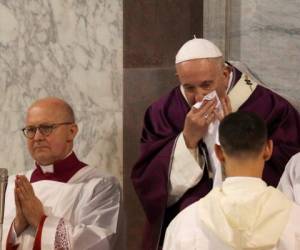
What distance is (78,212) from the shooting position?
182 inches

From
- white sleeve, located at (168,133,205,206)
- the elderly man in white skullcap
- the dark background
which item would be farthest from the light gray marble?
white sleeve, located at (168,133,205,206)

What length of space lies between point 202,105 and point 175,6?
4.89 feet

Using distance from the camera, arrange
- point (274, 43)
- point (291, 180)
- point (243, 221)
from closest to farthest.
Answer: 1. point (243, 221)
2. point (291, 180)
3. point (274, 43)

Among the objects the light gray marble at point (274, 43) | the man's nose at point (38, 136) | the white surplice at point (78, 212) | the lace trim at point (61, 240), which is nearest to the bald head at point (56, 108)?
the man's nose at point (38, 136)

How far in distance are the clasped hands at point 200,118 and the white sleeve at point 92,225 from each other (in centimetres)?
54

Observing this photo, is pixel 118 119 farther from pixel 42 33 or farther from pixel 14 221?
pixel 14 221

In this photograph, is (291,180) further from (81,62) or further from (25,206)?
(81,62)

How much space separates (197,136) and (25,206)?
977mm

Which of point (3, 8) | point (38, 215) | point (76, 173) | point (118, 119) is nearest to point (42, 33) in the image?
point (3, 8)

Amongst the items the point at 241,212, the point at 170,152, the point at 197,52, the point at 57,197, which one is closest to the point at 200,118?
the point at 170,152

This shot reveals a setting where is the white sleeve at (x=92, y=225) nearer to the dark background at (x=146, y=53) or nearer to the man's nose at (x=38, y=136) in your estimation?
the man's nose at (x=38, y=136)

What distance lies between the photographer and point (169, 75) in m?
5.67

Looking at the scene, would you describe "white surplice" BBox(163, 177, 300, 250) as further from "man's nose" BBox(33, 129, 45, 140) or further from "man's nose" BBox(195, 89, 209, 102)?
"man's nose" BBox(33, 129, 45, 140)

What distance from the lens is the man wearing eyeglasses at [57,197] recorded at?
4.42 meters
